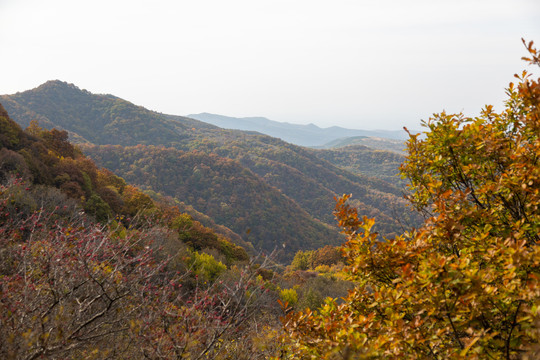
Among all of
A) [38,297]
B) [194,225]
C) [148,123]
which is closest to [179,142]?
[148,123]

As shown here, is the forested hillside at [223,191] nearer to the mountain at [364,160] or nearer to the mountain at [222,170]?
the mountain at [222,170]

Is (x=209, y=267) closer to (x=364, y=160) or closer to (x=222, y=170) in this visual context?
(x=222, y=170)

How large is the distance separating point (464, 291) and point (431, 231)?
2.16 feet

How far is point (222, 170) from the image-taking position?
7050 cm

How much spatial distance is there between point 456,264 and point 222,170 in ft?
229

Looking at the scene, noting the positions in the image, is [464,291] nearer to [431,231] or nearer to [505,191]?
[431,231]

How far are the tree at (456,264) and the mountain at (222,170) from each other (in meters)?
46.9

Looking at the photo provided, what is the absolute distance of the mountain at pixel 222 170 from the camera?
5944 centimetres

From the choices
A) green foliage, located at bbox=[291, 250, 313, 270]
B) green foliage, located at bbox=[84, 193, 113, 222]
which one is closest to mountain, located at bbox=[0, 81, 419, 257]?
green foliage, located at bbox=[291, 250, 313, 270]

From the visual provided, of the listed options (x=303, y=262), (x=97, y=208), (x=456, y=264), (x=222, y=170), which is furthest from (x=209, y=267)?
(x=222, y=170)

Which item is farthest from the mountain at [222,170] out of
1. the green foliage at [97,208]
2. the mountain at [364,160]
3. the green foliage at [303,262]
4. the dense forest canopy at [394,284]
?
the dense forest canopy at [394,284]

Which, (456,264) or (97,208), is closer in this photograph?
(456,264)

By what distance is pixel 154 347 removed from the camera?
11.5 ft

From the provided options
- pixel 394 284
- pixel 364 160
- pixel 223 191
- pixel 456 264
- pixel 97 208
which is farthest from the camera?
pixel 364 160
